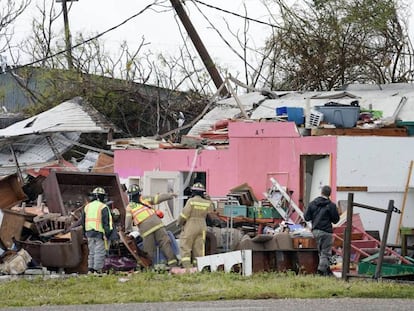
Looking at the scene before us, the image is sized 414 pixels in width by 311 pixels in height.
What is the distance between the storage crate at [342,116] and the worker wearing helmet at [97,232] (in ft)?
22.5

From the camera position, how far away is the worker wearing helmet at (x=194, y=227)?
669 inches

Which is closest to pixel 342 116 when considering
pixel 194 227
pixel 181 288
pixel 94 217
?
pixel 194 227

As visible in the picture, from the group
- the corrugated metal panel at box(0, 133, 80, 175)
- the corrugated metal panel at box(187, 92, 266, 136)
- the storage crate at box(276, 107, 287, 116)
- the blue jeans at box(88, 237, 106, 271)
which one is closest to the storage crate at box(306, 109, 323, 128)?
the storage crate at box(276, 107, 287, 116)

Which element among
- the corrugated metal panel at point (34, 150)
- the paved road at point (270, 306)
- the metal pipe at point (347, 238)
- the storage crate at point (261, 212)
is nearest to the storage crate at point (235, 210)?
the storage crate at point (261, 212)

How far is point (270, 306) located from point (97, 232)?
19.4 ft

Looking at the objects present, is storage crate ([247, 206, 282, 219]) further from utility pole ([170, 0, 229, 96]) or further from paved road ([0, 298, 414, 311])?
utility pole ([170, 0, 229, 96])

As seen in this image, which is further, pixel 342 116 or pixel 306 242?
pixel 342 116

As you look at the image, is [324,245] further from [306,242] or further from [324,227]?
[306,242]

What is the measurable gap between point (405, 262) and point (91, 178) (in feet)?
27.3

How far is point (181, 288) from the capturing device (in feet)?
43.0

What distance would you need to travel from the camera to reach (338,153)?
2014 cm

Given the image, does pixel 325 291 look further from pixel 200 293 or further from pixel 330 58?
pixel 330 58

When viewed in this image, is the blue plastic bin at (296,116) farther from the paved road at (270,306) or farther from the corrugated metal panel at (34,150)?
the paved road at (270,306)

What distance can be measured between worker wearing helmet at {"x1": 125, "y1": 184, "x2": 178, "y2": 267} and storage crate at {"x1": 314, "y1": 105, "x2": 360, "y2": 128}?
583 cm
